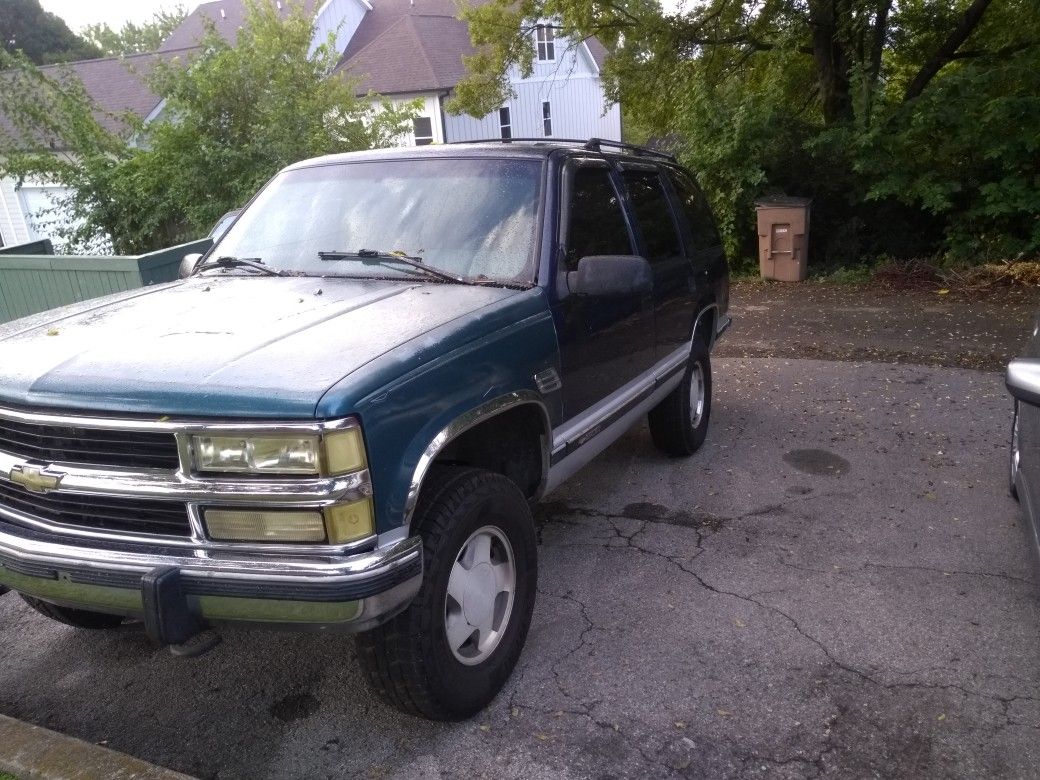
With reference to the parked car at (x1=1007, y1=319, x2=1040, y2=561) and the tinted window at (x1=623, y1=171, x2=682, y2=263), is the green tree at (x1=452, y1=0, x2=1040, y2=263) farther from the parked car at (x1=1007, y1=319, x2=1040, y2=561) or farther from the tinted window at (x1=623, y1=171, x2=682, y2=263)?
the parked car at (x1=1007, y1=319, x2=1040, y2=561)

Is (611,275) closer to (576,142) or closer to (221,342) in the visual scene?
(576,142)

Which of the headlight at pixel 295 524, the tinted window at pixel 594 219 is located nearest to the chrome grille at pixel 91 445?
the headlight at pixel 295 524

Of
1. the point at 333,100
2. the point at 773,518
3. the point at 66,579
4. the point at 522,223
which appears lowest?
the point at 773,518

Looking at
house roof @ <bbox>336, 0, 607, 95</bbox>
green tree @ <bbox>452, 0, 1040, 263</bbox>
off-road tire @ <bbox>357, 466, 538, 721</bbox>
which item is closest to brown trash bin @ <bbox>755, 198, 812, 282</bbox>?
green tree @ <bbox>452, 0, 1040, 263</bbox>

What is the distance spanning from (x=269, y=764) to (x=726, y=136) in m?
11.4

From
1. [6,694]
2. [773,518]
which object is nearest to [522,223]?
[773,518]

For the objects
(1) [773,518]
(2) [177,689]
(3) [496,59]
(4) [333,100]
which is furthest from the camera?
(3) [496,59]

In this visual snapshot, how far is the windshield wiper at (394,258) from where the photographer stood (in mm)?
3667

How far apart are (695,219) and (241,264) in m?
3.02

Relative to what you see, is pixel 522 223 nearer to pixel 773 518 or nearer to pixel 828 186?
pixel 773 518

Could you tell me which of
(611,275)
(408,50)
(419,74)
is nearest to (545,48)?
(408,50)

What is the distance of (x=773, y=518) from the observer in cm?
480

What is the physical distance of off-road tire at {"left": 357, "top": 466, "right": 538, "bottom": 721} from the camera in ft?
9.15

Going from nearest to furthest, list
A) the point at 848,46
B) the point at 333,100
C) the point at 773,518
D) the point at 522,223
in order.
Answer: the point at 522,223 → the point at 773,518 → the point at 333,100 → the point at 848,46
